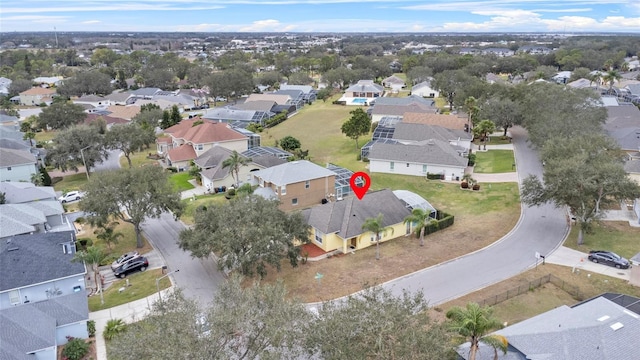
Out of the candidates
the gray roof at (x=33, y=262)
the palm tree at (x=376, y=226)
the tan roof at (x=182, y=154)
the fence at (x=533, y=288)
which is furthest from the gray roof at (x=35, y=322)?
the tan roof at (x=182, y=154)

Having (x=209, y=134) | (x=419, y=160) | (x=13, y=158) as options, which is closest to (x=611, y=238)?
(x=419, y=160)

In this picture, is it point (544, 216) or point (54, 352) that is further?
point (544, 216)

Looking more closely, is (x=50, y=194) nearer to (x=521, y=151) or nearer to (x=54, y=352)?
(x=54, y=352)

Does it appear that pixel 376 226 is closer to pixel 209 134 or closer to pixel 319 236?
pixel 319 236

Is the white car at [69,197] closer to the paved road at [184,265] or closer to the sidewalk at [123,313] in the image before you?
the paved road at [184,265]

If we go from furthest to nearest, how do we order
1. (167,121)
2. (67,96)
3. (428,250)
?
(67,96) < (167,121) < (428,250)

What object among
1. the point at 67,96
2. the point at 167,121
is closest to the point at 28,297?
the point at 167,121

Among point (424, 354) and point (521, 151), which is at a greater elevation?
point (424, 354)
